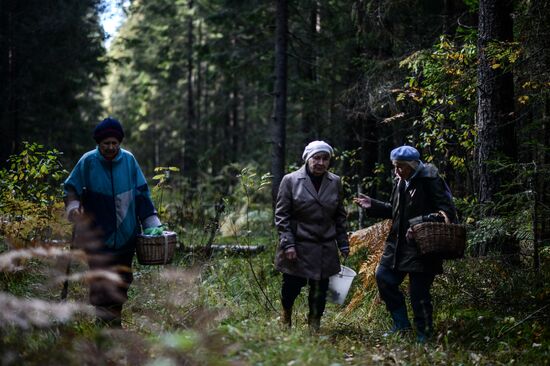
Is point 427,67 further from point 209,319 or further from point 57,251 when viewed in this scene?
point 57,251

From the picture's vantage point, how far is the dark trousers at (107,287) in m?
5.16

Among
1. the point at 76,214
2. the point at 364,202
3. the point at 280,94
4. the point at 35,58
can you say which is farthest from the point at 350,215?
the point at 35,58

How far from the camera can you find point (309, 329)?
227 inches

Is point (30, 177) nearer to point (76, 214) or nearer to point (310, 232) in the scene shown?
point (76, 214)

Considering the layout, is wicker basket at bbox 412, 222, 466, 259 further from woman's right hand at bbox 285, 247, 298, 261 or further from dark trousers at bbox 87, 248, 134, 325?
dark trousers at bbox 87, 248, 134, 325

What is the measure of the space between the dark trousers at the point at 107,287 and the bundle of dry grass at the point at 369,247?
10.4 feet

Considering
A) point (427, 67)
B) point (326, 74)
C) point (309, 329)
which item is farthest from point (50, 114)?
point (309, 329)

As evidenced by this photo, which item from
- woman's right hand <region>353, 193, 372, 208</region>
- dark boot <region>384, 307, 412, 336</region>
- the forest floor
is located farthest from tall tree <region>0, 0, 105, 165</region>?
dark boot <region>384, 307, 412, 336</region>

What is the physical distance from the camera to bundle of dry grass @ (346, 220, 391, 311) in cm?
749

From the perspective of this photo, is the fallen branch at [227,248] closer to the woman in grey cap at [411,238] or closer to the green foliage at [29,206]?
the green foliage at [29,206]

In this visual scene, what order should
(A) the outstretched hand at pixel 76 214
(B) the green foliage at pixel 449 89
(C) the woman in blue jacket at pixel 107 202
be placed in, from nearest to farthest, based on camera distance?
(A) the outstretched hand at pixel 76 214, (C) the woman in blue jacket at pixel 107 202, (B) the green foliage at pixel 449 89

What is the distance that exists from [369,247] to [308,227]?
82.7 inches

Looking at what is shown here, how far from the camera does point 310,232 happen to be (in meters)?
6.05

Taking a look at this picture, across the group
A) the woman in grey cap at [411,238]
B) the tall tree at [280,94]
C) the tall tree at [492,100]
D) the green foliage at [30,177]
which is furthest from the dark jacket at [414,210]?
the tall tree at [280,94]
